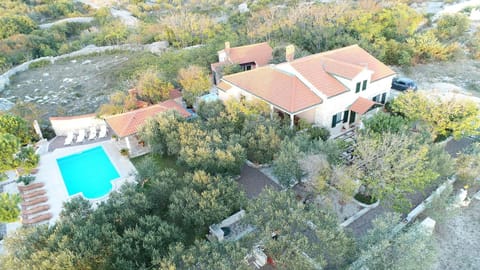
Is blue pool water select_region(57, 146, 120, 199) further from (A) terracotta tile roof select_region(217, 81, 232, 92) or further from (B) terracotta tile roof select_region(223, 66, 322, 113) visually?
(B) terracotta tile roof select_region(223, 66, 322, 113)

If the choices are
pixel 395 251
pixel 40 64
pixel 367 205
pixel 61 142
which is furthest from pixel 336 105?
pixel 40 64

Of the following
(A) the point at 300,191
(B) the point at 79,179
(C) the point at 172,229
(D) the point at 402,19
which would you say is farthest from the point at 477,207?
(D) the point at 402,19

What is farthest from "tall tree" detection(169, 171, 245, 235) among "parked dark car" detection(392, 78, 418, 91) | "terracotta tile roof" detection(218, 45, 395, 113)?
"parked dark car" detection(392, 78, 418, 91)

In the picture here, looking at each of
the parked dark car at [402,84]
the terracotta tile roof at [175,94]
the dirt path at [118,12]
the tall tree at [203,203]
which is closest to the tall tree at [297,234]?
the tall tree at [203,203]

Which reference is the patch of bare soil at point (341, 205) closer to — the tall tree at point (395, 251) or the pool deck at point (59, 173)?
the tall tree at point (395, 251)

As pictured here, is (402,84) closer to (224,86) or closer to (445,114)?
(445,114)
